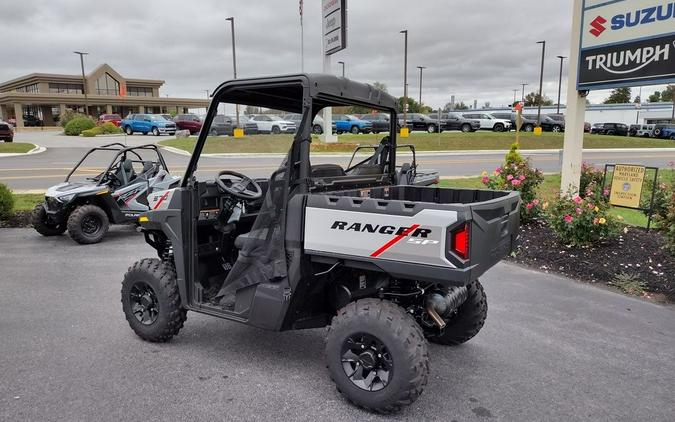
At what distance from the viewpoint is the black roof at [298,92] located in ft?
10.4

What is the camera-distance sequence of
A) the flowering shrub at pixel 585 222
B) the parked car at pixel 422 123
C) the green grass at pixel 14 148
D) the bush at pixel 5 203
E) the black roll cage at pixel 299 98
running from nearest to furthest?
the black roll cage at pixel 299 98 < the flowering shrub at pixel 585 222 < the bush at pixel 5 203 < the green grass at pixel 14 148 < the parked car at pixel 422 123

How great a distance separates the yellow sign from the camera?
7.41 meters

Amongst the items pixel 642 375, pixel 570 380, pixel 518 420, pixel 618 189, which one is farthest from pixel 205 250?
pixel 618 189

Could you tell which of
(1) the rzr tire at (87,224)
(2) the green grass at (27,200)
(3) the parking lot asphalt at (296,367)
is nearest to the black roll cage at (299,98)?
(3) the parking lot asphalt at (296,367)

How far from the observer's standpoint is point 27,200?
34.9ft

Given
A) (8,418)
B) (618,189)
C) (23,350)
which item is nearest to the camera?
(8,418)

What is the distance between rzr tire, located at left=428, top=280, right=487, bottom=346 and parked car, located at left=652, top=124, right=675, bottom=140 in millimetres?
44692

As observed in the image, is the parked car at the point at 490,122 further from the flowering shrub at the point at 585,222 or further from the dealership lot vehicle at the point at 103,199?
the dealership lot vehicle at the point at 103,199

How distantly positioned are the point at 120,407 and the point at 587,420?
278cm

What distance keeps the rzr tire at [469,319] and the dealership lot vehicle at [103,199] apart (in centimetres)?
551

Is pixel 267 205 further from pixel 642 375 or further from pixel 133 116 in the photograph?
pixel 133 116

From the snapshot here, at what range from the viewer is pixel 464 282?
2.71 metres

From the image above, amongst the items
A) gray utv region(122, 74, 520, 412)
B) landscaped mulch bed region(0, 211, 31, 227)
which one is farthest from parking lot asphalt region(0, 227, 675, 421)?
landscaped mulch bed region(0, 211, 31, 227)

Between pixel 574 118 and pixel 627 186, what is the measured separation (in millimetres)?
1285
